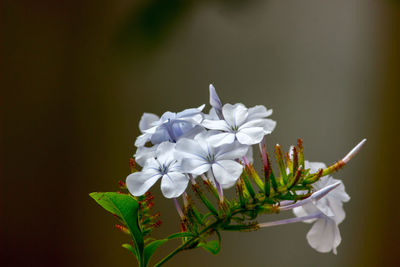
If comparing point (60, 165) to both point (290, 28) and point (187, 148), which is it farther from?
point (187, 148)

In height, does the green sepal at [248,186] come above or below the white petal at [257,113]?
below

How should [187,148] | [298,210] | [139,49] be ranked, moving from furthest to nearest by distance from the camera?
1. [139,49]
2. [298,210]
3. [187,148]

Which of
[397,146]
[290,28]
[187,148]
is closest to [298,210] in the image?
[187,148]

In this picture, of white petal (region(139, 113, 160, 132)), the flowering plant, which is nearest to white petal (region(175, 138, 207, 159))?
the flowering plant

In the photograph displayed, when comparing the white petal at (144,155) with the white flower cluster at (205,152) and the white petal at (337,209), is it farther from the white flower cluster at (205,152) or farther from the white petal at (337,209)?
the white petal at (337,209)

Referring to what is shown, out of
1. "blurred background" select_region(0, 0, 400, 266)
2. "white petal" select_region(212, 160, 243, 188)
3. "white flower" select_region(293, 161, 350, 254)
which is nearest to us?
"white petal" select_region(212, 160, 243, 188)

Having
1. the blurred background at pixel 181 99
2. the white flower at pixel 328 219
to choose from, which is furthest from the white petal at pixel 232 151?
the blurred background at pixel 181 99

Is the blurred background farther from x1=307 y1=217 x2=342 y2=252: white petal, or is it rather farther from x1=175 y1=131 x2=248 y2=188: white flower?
x1=175 y1=131 x2=248 y2=188: white flower
